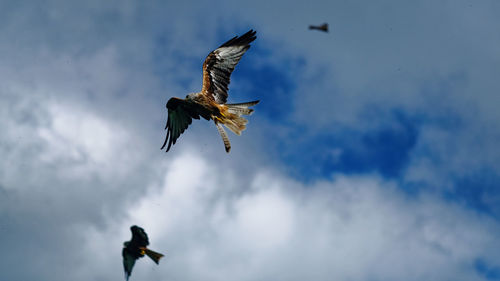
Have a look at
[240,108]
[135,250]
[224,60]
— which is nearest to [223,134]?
[240,108]

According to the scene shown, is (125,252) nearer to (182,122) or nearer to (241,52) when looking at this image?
(182,122)

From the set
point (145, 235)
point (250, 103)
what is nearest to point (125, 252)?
point (145, 235)

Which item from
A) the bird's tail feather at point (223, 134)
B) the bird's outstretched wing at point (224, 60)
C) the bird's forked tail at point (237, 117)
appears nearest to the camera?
the bird's forked tail at point (237, 117)

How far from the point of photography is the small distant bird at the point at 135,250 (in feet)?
57.9

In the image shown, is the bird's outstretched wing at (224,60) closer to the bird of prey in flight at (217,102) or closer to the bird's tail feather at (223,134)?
the bird of prey in flight at (217,102)

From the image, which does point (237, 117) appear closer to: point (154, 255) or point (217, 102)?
point (217, 102)

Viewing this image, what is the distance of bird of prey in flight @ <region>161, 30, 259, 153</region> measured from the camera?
827 inches

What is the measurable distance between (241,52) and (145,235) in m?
8.59

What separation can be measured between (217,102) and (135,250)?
654cm

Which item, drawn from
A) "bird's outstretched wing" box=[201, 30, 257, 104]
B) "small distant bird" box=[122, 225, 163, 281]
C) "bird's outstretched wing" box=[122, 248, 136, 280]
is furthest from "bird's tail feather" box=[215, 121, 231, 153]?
"bird's outstretched wing" box=[122, 248, 136, 280]

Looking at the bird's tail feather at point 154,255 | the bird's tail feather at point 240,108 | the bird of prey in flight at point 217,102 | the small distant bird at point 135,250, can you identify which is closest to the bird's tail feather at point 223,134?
the bird of prey in flight at point 217,102

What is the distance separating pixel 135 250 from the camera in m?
18.1

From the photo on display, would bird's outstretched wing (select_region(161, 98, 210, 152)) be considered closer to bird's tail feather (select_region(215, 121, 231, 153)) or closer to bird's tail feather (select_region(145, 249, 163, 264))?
bird's tail feather (select_region(215, 121, 231, 153))

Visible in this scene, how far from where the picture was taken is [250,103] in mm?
21062
